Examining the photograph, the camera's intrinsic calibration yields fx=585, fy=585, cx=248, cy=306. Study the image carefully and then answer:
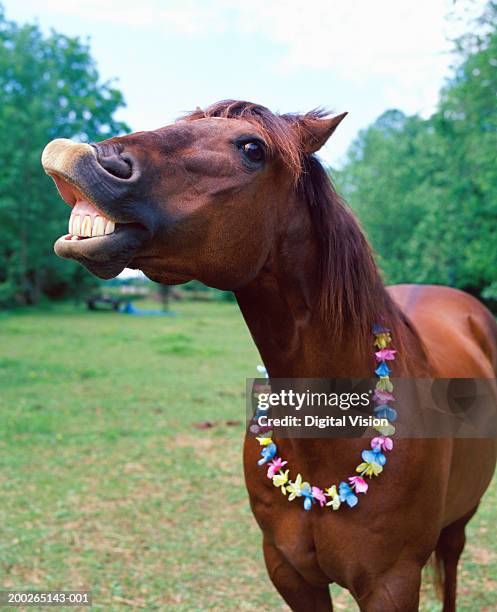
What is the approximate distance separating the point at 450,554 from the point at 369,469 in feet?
4.98

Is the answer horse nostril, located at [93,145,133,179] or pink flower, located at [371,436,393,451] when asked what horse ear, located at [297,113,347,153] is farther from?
pink flower, located at [371,436,393,451]

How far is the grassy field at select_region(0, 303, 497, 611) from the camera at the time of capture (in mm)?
3291

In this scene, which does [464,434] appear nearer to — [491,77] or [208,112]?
[208,112]

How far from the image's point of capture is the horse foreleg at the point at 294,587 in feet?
6.57

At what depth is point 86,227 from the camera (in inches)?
53.9

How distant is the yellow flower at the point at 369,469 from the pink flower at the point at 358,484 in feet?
0.08

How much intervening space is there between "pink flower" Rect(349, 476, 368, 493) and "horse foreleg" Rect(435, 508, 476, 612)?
1.40 m

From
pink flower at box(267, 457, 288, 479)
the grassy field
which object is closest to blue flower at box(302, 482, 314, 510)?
pink flower at box(267, 457, 288, 479)

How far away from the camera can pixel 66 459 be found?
5.24 m

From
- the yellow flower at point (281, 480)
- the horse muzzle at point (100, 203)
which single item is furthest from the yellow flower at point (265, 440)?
the horse muzzle at point (100, 203)

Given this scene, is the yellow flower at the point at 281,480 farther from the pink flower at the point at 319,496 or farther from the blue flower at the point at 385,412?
the blue flower at the point at 385,412

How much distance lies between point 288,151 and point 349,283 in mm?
431

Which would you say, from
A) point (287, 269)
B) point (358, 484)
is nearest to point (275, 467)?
point (358, 484)

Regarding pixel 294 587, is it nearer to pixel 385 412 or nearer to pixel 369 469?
pixel 369 469
